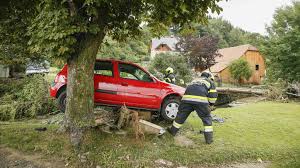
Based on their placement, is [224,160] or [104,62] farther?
[104,62]

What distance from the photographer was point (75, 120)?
742 cm

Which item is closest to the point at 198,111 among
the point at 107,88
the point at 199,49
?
the point at 107,88

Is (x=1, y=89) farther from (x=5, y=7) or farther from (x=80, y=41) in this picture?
(x=80, y=41)

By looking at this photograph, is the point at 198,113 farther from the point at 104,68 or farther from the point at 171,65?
the point at 171,65

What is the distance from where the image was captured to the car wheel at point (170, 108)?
357 inches

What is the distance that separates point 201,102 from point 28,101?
9.54m

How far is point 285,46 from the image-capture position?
21359 mm

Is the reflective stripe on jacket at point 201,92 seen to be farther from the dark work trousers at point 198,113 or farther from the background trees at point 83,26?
the background trees at point 83,26

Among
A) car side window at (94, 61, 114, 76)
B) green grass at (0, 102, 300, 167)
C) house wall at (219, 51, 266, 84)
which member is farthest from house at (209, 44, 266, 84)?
car side window at (94, 61, 114, 76)

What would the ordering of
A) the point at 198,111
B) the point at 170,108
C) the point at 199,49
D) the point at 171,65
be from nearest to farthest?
1. the point at 198,111
2. the point at 170,108
3. the point at 171,65
4. the point at 199,49

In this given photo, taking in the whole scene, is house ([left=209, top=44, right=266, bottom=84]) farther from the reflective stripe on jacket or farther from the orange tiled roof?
the reflective stripe on jacket

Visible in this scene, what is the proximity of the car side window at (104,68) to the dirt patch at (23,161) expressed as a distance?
312 cm

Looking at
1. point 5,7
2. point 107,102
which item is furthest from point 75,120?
point 5,7

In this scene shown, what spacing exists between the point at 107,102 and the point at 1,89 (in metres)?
9.70
